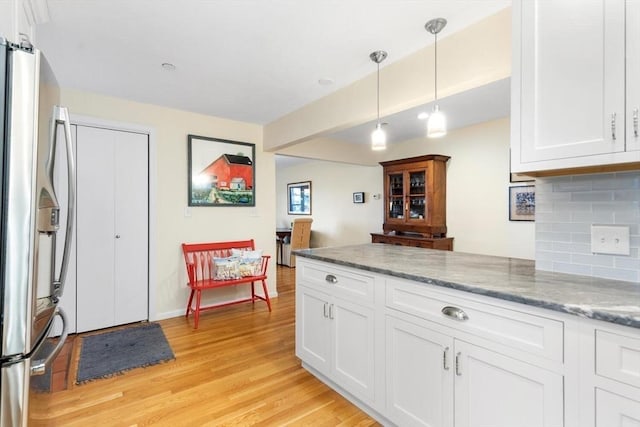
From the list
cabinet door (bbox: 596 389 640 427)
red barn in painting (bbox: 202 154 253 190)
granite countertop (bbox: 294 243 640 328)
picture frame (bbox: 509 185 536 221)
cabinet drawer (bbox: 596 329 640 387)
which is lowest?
cabinet door (bbox: 596 389 640 427)

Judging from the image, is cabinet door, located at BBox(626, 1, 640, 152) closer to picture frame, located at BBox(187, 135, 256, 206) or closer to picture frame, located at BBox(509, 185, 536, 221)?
picture frame, located at BBox(509, 185, 536, 221)

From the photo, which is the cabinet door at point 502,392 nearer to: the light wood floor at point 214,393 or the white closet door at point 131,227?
the light wood floor at point 214,393

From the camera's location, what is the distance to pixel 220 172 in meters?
3.76

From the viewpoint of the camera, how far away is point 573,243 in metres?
1.47

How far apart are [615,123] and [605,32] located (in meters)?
0.33

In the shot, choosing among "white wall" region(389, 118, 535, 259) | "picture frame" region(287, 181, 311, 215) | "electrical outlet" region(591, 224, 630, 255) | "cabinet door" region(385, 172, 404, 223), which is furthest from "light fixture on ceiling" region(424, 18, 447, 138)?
"picture frame" region(287, 181, 311, 215)

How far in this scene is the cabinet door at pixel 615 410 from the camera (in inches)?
36.0

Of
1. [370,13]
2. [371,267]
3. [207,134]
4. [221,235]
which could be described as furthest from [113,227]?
[370,13]

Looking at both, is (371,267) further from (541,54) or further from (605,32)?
(605,32)

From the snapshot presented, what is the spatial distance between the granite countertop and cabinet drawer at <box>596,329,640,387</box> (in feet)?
0.20

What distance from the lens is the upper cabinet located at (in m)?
1.09

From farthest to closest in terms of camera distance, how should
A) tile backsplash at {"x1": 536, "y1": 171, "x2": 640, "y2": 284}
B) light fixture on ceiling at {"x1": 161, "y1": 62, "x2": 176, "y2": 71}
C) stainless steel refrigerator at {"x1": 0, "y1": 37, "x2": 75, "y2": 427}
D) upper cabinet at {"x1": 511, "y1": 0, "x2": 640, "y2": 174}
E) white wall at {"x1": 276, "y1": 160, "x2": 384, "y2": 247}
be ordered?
1. white wall at {"x1": 276, "y1": 160, "x2": 384, "y2": 247}
2. light fixture on ceiling at {"x1": 161, "y1": 62, "x2": 176, "y2": 71}
3. tile backsplash at {"x1": 536, "y1": 171, "x2": 640, "y2": 284}
4. upper cabinet at {"x1": 511, "y1": 0, "x2": 640, "y2": 174}
5. stainless steel refrigerator at {"x1": 0, "y1": 37, "x2": 75, "y2": 427}

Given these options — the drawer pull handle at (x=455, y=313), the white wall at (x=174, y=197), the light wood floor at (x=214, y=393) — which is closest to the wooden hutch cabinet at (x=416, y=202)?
the white wall at (x=174, y=197)

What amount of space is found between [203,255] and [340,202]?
322 centimetres
